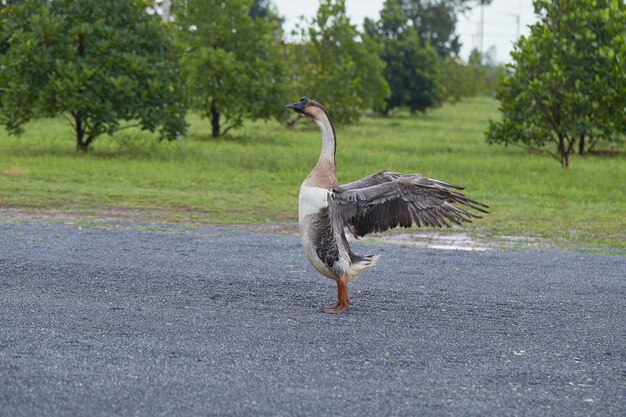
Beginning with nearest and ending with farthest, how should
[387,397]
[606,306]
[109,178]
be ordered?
[387,397]
[606,306]
[109,178]

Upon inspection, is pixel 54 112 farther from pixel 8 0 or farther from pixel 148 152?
pixel 8 0

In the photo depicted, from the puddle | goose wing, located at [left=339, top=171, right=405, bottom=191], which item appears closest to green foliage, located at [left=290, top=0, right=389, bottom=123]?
the puddle

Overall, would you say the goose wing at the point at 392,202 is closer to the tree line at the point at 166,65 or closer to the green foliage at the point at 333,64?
the tree line at the point at 166,65

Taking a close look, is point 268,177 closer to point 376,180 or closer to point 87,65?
point 87,65

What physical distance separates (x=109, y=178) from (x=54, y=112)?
3707mm

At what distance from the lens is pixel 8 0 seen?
20.7m

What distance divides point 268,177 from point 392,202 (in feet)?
30.0

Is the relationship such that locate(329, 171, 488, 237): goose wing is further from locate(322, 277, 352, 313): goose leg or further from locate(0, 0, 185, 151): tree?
locate(0, 0, 185, 151): tree

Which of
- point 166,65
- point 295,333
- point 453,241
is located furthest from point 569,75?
point 295,333

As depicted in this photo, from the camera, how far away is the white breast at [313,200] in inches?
243

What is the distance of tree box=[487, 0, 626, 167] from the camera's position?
17219 mm

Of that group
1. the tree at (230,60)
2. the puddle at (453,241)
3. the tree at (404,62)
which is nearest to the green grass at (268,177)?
the puddle at (453,241)

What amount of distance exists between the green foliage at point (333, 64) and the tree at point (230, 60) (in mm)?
2306

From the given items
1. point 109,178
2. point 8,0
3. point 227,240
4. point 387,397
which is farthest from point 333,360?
point 8,0
